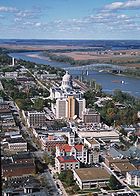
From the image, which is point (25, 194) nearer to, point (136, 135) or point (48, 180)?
point (48, 180)

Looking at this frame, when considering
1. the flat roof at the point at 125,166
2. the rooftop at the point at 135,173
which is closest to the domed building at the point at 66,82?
the flat roof at the point at 125,166

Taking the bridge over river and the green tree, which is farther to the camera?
the bridge over river

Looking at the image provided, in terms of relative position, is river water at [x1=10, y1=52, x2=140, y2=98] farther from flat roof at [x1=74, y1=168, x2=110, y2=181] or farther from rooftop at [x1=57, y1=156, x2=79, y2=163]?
flat roof at [x1=74, y1=168, x2=110, y2=181]

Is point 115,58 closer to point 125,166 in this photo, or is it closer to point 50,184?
point 125,166

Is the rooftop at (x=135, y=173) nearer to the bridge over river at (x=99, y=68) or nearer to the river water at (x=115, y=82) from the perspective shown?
the river water at (x=115, y=82)

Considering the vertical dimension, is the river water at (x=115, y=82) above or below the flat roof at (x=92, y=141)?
above

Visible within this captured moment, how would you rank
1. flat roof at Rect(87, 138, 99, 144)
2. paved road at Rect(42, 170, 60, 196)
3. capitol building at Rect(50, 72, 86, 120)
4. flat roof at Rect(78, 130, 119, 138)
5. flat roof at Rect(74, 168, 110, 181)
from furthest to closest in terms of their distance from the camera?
capitol building at Rect(50, 72, 86, 120)
flat roof at Rect(78, 130, 119, 138)
flat roof at Rect(87, 138, 99, 144)
flat roof at Rect(74, 168, 110, 181)
paved road at Rect(42, 170, 60, 196)

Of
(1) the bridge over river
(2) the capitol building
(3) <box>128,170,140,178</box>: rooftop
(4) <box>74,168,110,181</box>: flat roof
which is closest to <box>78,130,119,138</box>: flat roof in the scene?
(2) the capitol building

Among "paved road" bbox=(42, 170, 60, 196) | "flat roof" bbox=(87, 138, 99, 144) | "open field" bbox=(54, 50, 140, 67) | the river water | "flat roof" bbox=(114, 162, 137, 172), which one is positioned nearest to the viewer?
"paved road" bbox=(42, 170, 60, 196)
